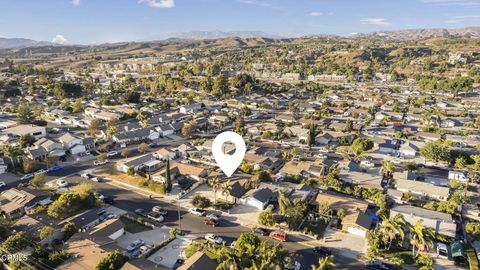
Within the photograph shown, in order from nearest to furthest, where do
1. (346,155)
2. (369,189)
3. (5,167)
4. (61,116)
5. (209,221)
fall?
(209,221) → (369,189) → (5,167) → (346,155) → (61,116)

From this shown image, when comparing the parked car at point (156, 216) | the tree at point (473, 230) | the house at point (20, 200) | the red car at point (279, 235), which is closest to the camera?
the red car at point (279, 235)

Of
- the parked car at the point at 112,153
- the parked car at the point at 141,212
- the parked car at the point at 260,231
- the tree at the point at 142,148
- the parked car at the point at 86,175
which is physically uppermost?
the tree at the point at 142,148

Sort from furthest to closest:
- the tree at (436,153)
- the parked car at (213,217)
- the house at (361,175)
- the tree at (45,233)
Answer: the tree at (436,153)
the house at (361,175)
the parked car at (213,217)
the tree at (45,233)

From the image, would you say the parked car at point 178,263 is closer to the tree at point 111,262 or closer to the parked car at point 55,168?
the tree at point 111,262

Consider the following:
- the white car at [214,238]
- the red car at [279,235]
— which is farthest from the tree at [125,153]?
the red car at [279,235]

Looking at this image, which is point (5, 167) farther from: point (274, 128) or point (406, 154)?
point (406, 154)

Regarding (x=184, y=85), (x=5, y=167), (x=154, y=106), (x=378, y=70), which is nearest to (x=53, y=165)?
(x=5, y=167)

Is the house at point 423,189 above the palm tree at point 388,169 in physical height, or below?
below
